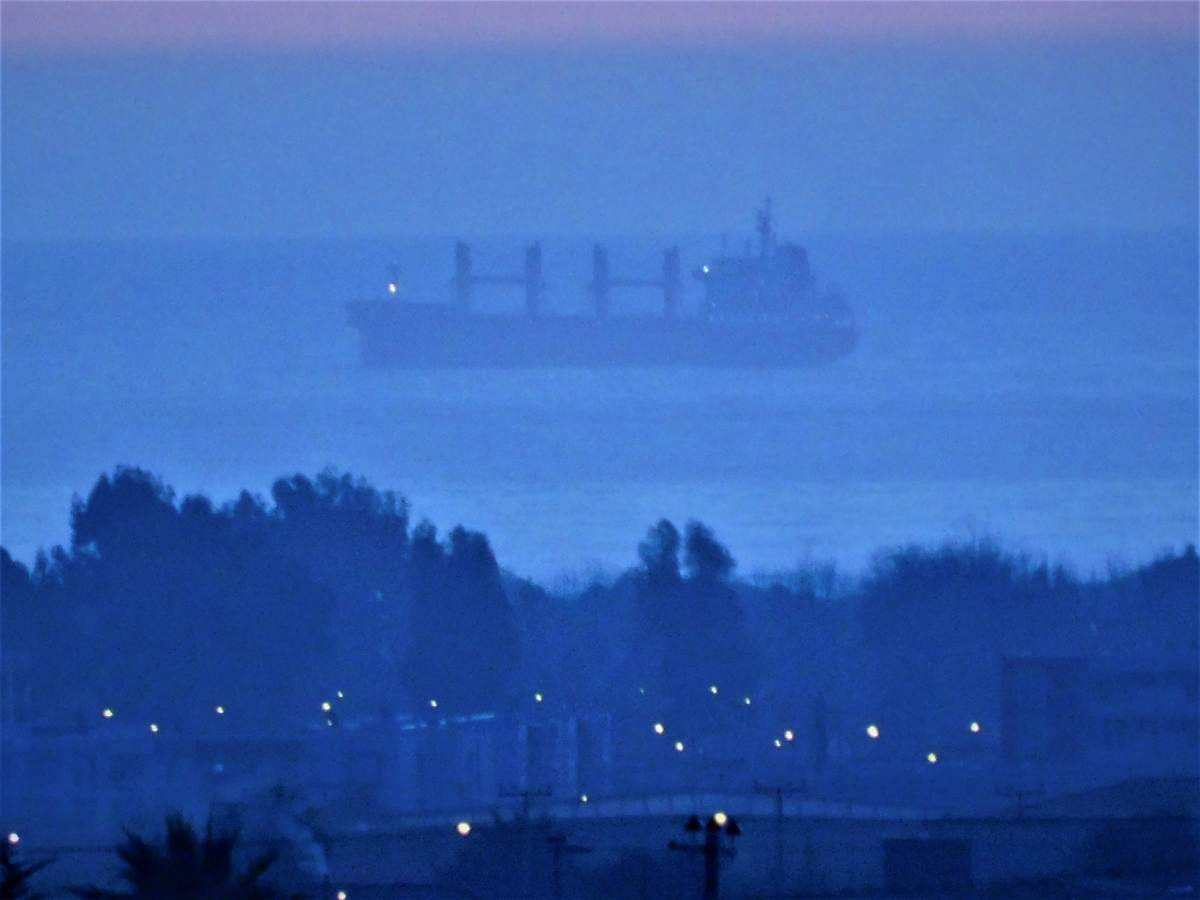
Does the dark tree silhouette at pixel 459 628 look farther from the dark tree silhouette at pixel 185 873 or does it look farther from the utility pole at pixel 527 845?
the dark tree silhouette at pixel 185 873

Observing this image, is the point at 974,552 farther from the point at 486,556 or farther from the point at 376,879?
the point at 376,879

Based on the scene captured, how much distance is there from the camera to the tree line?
15.2 metres

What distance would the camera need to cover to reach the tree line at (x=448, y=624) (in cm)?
1520

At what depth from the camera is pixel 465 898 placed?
30.1ft

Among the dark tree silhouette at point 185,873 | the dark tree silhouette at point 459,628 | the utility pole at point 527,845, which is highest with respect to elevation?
the dark tree silhouette at point 459,628

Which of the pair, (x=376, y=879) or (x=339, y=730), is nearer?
(x=376, y=879)

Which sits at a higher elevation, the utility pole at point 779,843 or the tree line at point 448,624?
the tree line at point 448,624

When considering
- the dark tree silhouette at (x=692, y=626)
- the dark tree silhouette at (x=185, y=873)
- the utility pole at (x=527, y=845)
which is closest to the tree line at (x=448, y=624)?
the dark tree silhouette at (x=692, y=626)

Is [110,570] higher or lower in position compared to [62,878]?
higher

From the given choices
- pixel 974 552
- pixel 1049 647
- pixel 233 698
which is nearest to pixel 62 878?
pixel 233 698

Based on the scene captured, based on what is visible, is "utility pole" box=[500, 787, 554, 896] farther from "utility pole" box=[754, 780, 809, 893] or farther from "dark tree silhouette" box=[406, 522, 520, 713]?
"dark tree silhouette" box=[406, 522, 520, 713]

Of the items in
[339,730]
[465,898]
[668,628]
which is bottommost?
[465,898]

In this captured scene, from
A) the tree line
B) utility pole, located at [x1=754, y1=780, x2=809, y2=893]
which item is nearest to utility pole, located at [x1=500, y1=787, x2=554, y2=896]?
utility pole, located at [x1=754, y1=780, x2=809, y2=893]

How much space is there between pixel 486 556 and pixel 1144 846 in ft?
25.0
